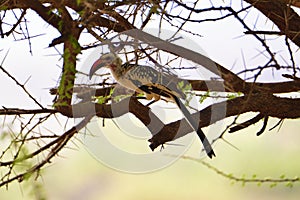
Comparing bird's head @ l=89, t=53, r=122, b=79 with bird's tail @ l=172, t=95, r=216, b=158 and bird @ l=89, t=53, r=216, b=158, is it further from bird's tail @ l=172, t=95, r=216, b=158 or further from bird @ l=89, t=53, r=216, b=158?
bird's tail @ l=172, t=95, r=216, b=158

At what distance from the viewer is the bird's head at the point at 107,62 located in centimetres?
109

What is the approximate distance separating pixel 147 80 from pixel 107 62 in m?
0.07

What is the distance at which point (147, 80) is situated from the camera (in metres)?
1.10

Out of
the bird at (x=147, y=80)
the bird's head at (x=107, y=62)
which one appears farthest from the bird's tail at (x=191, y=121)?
the bird's head at (x=107, y=62)

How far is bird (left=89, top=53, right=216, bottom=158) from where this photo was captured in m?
1.09

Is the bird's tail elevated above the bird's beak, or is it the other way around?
the bird's beak

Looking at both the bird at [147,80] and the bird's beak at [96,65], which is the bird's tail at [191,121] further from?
the bird's beak at [96,65]

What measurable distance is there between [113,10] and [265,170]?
438 millimetres

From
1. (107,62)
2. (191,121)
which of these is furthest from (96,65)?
(191,121)

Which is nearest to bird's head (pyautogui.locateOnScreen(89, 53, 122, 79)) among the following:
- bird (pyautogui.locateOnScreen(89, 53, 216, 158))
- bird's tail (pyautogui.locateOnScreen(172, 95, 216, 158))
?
bird (pyautogui.locateOnScreen(89, 53, 216, 158))

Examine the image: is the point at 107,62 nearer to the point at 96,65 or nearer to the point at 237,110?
the point at 96,65

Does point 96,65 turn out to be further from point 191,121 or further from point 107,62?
point 191,121

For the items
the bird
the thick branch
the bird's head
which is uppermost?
the bird's head

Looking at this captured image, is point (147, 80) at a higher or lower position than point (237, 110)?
higher
